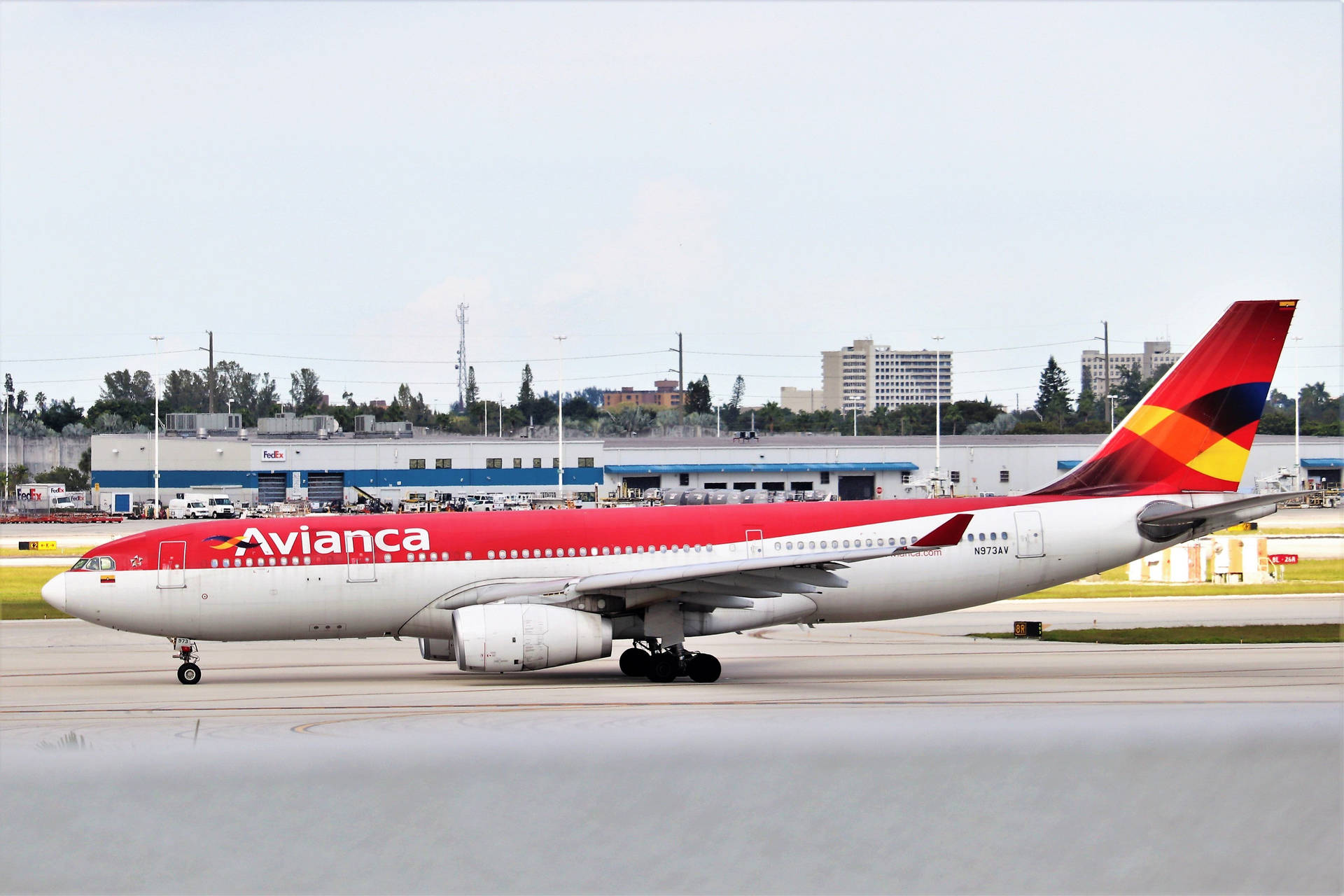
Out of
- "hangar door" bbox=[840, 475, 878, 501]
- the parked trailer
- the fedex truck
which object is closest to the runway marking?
"hangar door" bbox=[840, 475, 878, 501]

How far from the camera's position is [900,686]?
24984mm

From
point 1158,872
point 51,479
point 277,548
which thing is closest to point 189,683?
point 277,548

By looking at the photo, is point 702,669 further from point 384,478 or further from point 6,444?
point 6,444

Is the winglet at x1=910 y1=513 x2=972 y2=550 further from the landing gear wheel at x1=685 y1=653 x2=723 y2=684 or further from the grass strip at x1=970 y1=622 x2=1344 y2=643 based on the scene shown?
the grass strip at x1=970 y1=622 x2=1344 y2=643

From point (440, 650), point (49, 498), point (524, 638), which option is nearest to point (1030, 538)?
point (524, 638)

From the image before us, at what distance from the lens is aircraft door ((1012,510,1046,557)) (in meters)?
28.4

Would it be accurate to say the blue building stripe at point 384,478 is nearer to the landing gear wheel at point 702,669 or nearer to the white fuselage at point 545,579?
the white fuselage at point 545,579

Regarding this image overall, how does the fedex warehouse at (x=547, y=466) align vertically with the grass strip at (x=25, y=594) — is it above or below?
above

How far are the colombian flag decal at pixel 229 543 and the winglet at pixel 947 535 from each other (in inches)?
550

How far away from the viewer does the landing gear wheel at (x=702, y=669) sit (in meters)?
26.4

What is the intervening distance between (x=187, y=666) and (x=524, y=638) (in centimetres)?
767

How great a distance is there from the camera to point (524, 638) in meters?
25.1

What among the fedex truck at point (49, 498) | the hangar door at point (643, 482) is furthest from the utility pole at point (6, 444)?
the hangar door at point (643, 482)

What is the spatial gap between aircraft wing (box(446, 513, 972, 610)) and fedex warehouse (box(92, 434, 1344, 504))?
70921 millimetres
